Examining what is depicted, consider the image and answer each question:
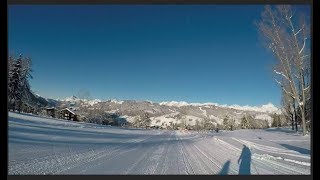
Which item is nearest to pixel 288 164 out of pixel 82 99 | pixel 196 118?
pixel 196 118

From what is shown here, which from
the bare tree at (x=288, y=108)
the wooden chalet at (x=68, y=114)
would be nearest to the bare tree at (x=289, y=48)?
the bare tree at (x=288, y=108)

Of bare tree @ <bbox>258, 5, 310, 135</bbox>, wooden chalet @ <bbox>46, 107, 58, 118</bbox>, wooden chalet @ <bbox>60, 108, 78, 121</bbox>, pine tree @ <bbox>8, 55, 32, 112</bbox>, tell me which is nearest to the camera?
bare tree @ <bbox>258, 5, 310, 135</bbox>

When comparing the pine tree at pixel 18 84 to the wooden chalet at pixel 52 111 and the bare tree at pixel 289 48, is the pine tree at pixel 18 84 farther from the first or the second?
the bare tree at pixel 289 48

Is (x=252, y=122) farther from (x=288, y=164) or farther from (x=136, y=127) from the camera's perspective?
(x=288, y=164)

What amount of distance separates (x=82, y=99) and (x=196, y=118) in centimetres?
714

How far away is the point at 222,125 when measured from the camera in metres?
31.2

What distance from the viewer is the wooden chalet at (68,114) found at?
30.2m

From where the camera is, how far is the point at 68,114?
100ft

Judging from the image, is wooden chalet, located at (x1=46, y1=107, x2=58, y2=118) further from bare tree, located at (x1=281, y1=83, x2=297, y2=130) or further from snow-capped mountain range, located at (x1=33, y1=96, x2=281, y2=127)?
bare tree, located at (x1=281, y1=83, x2=297, y2=130)

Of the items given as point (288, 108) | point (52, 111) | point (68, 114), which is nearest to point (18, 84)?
point (52, 111)

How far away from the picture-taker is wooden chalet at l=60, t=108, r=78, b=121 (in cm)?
3023

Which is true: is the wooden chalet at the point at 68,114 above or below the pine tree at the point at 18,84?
below

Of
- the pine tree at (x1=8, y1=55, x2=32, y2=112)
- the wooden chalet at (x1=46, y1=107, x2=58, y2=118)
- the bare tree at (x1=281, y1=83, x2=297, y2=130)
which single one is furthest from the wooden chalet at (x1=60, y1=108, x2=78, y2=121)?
the bare tree at (x1=281, y1=83, x2=297, y2=130)
